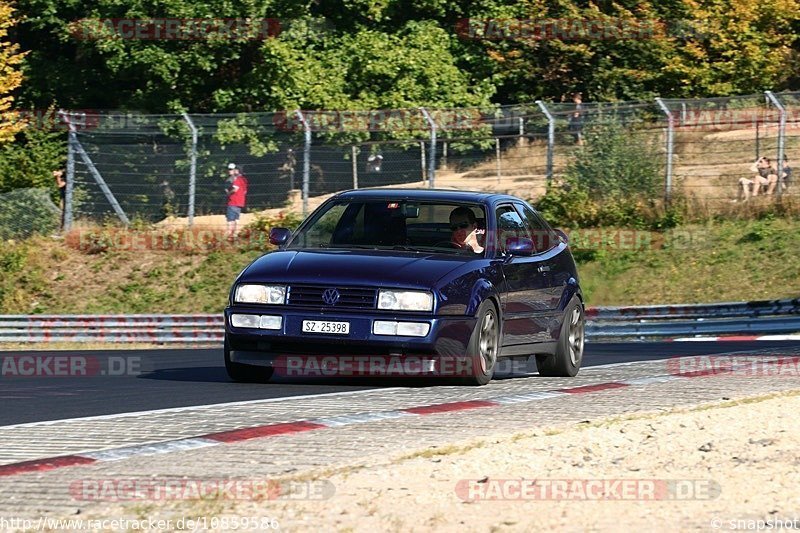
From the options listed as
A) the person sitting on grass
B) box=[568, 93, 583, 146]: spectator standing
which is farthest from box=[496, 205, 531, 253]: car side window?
the person sitting on grass

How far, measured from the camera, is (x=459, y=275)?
1111 centimetres

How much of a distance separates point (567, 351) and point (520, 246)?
1485 mm

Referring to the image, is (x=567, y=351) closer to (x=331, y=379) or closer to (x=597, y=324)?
(x=331, y=379)

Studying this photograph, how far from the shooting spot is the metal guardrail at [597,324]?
80.3 feet

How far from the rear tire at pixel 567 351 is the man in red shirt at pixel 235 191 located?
18714 millimetres

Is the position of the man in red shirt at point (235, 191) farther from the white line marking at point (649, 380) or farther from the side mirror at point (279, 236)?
the white line marking at point (649, 380)

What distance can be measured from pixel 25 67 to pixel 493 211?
29.0 meters

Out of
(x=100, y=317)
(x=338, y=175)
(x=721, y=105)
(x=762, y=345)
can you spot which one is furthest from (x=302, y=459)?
(x=721, y=105)

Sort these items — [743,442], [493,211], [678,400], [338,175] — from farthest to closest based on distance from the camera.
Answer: [338,175], [493,211], [678,400], [743,442]

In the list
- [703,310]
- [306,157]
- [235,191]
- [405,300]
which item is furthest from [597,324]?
[405,300]

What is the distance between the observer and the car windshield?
38.9 ft

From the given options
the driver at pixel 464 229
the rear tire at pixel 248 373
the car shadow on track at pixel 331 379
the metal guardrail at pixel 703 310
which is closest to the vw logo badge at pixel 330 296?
the car shadow on track at pixel 331 379

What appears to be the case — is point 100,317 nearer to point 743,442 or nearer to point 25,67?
point 25,67

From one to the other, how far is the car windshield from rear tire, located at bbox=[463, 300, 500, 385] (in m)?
0.58
